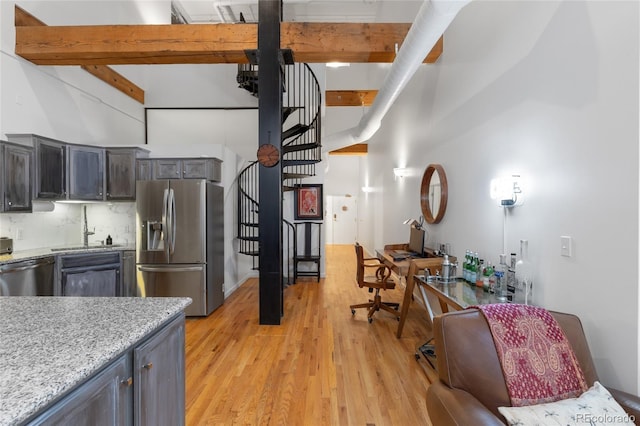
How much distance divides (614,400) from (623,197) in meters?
0.97

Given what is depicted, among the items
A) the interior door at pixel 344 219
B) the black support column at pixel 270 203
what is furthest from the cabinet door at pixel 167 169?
the interior door at pixel 344 219

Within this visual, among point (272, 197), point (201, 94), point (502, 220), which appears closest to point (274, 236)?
point (272, 197)

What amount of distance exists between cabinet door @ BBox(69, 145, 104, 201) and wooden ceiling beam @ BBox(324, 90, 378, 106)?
5.51 metres

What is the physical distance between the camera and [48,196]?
12.9ft

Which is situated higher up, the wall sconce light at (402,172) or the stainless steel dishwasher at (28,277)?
the wall sconce light at (402,172)

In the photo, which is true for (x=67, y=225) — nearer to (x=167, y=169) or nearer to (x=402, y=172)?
(x=167, y=169)

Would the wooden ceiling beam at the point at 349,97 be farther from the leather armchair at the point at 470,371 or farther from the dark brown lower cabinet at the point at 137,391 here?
the dark brown lower cabinet at the point at 137,391

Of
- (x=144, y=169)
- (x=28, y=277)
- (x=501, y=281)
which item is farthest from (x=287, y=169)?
(x=501, y=281)

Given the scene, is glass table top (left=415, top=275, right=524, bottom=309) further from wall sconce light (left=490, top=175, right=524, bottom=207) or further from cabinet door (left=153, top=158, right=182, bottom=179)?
cabinet door (left=153, top=158, right=182, bottom=179)

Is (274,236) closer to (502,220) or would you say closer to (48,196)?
(502,220)

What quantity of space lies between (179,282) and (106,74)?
411 centimetres

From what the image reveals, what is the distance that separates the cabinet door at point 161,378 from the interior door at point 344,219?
38.8ft

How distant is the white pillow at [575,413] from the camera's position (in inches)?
49.4

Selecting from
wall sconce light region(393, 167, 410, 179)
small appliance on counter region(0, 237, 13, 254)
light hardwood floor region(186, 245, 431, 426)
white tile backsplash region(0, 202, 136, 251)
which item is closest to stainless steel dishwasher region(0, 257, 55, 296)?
small appliance on counter region(0, 237, 13, 254)
